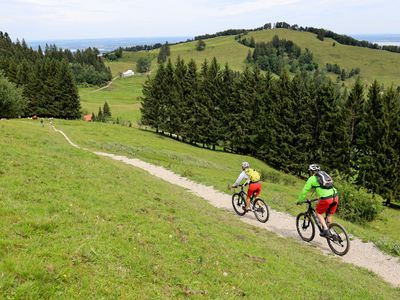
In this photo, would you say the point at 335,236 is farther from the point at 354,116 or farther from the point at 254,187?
the point at 354,116

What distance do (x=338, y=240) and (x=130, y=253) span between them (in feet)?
32.1

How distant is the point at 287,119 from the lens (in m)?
64.9

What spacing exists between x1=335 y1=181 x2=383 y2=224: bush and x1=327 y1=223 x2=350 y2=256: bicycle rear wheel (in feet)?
46.6

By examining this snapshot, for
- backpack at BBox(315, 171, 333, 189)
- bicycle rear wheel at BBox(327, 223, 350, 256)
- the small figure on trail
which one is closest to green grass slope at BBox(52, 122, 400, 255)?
bicycle rear wheel at BBox(327, 223, 350, 256)

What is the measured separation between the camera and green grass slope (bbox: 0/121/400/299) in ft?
27.6

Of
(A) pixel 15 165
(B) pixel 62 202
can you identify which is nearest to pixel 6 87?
(A) pixel 15 165

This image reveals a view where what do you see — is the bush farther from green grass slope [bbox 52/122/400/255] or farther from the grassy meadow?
the grassy meadow

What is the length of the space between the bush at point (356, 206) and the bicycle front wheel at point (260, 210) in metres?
12.3

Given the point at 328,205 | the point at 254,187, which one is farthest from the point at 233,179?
the point at 328,205

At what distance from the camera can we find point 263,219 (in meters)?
20.1

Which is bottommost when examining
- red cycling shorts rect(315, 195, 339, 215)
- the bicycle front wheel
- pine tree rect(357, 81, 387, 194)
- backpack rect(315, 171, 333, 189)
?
pine tree rect(357, 81, 387, 194)

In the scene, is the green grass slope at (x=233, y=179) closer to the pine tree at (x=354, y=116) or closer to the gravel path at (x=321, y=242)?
the gravel path at (x=321, y=242)

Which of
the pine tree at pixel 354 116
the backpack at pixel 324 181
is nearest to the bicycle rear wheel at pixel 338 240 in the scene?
the backpack at pixel 324 181

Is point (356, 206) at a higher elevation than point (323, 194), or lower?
lower
